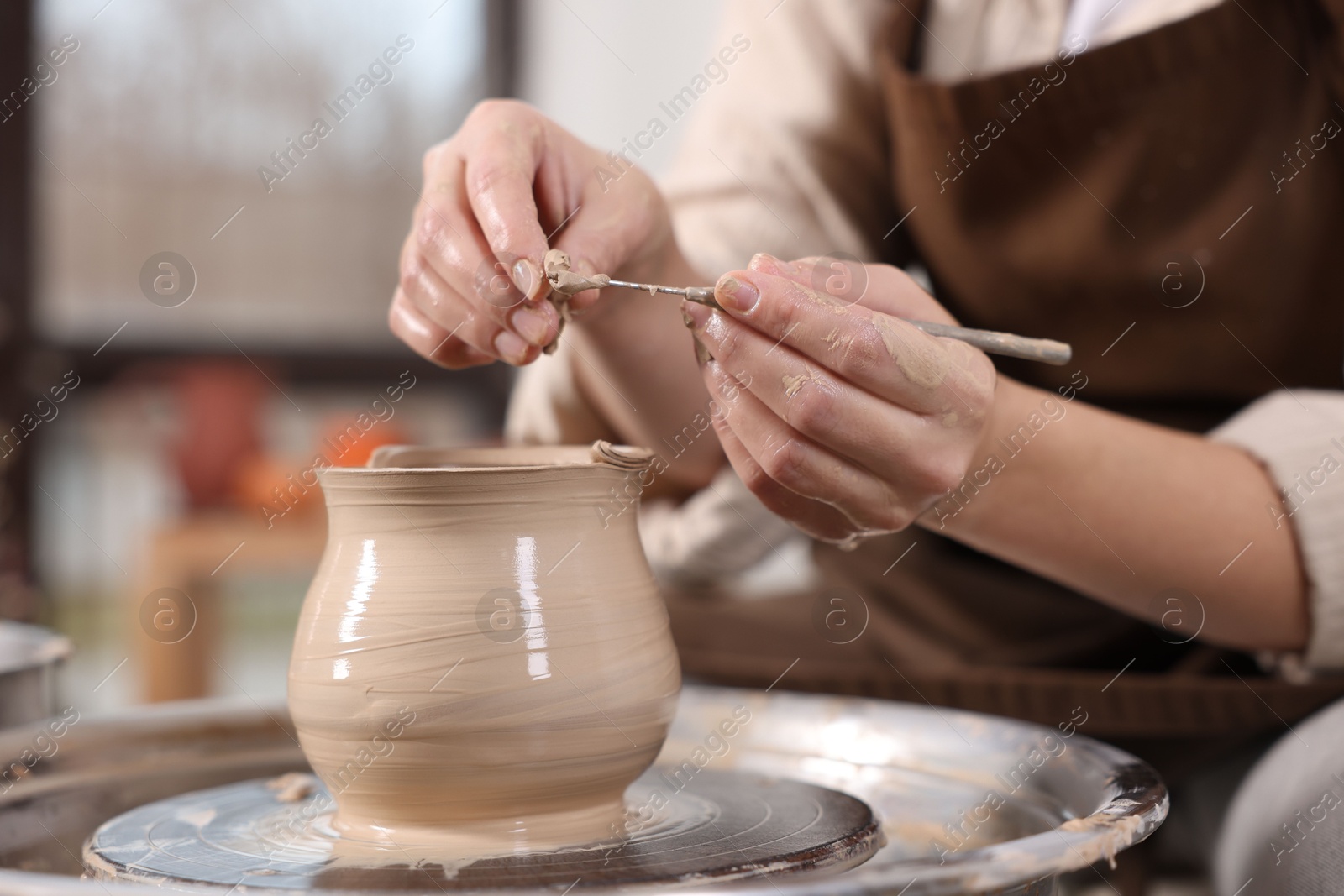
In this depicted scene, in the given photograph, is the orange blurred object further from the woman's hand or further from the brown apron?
the woman's hand

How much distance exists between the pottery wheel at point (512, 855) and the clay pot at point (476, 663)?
3 centimetres

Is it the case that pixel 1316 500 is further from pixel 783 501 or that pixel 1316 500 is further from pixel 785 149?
pixel 785 149

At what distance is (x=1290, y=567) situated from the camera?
730mm

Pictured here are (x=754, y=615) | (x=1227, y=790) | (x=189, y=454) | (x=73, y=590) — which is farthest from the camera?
(x=73, y=590)

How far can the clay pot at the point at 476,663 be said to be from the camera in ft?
1.67

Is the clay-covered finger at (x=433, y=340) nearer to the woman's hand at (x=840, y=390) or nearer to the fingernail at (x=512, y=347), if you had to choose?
the fingernail at (x=512, y=347)

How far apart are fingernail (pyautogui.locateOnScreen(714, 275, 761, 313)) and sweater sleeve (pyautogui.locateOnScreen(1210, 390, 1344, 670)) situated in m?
0.42

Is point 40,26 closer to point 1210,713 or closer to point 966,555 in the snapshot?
point 966,555

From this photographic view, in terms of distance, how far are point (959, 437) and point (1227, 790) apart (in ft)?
1.47

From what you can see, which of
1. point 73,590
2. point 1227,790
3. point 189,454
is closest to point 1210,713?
point 1227,790

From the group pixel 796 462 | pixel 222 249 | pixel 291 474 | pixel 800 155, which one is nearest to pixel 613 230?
pixel 796 462

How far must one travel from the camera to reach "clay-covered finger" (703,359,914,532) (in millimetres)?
549

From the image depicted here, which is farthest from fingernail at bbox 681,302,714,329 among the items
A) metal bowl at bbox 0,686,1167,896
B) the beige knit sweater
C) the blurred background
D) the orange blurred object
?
the blurred background

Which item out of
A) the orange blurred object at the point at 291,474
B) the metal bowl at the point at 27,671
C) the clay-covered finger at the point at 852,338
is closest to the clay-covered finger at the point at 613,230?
the clay-covered finger at the point at 852,338
